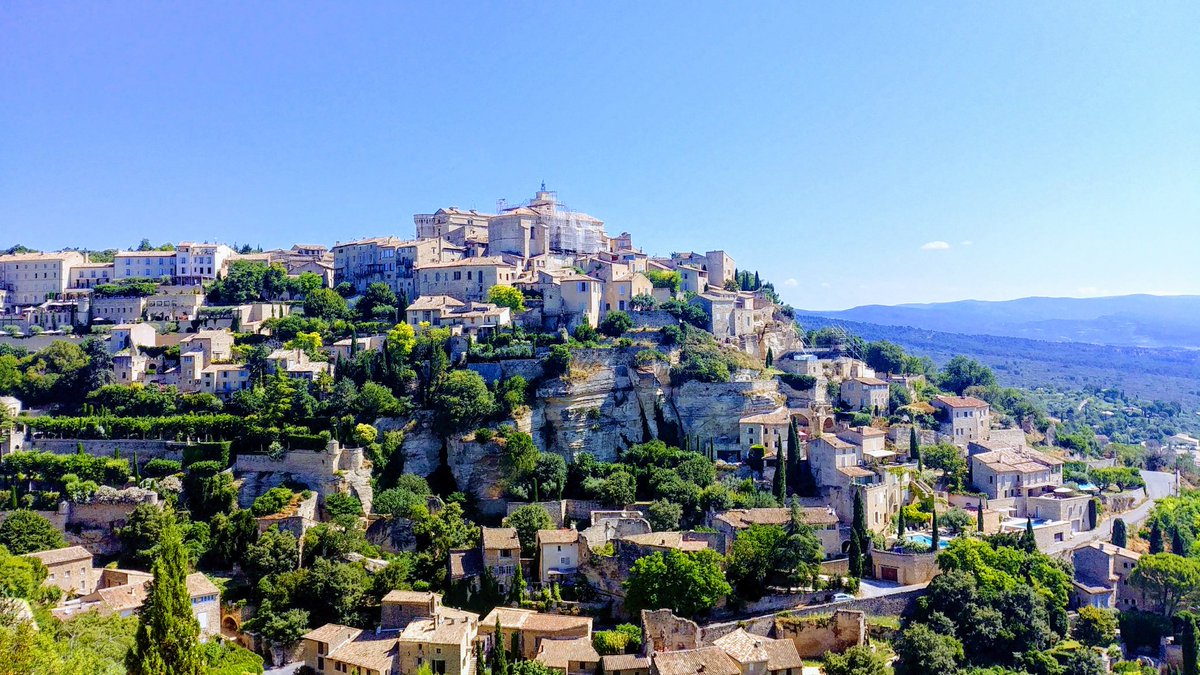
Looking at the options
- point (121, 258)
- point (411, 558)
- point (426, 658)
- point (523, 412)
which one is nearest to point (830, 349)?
point (523, 412)

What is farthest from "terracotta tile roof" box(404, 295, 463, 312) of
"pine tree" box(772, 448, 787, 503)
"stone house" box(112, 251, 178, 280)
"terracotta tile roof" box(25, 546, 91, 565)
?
"terracotta tile roof" box(25, 546, 91, 565)

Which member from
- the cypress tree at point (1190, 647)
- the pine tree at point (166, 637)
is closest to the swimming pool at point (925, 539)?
the cypress tree at point (1190, 647)

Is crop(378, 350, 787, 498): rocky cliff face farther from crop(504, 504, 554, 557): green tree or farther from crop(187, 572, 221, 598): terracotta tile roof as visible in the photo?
crop(187, 572, 221, 598): terracotta tile roof

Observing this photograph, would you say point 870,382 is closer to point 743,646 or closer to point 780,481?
point 780,481

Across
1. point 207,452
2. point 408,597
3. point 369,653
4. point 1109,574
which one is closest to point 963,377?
point 1109,574

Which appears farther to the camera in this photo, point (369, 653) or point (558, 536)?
point (558, 536)

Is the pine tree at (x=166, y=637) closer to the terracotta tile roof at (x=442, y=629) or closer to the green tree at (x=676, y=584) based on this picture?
the terracotta tile roof at (x=442, y=629)
